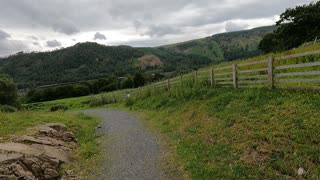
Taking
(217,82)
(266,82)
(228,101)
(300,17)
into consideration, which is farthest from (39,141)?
(300,17)

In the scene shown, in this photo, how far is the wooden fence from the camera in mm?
11742

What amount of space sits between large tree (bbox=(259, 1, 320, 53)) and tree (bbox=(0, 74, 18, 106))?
59.7 meters

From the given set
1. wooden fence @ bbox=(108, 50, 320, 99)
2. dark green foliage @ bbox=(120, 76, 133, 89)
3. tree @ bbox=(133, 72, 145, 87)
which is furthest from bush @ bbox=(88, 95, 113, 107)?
dark green foliage @ bbox=(120, 76, 133, 89)

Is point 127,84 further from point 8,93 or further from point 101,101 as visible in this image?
point 101,101

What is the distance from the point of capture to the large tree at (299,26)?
4419 centimetres

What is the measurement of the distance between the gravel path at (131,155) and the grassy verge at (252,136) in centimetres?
84

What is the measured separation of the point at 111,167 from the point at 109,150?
7.96 feet

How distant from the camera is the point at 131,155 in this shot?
11.6 meters

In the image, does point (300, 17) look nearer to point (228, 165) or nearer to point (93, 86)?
point (228, 165)

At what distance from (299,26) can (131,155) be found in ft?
139

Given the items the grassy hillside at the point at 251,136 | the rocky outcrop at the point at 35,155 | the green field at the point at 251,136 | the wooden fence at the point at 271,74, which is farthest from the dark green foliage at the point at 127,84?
the rocky outcrop at the point at 35,155

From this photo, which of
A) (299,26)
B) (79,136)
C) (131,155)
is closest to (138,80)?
Result: (299,26)

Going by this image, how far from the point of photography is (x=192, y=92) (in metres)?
20.1

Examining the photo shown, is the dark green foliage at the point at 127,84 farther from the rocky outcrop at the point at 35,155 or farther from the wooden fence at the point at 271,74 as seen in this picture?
the rocky outcrop at the point at 35,155
